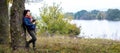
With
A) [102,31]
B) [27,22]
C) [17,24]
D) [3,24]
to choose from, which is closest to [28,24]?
[27,22]

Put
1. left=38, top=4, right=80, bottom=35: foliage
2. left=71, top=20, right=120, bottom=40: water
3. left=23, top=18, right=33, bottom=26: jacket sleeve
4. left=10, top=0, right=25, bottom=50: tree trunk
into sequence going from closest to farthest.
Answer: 1. left=23, top=18, right=33, bottom=26: jacket sleeve
2. left=10, top=0, right=25, bottom=50: tree trunk
3. left=71, top=20, right=120, bottom=40: water
4. left=38, top=4, right=80, bottom=35: foliage

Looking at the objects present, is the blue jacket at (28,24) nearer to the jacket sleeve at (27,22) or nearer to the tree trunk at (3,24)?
the jacket sleeve at (27,22)

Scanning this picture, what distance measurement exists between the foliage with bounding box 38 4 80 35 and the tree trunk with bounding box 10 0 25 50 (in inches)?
1929

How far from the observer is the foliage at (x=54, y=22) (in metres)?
65.5

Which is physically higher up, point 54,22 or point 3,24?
point 3,24

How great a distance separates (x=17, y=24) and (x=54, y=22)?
50.8 meters

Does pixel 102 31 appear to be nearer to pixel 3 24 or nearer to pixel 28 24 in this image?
pixel 3 24

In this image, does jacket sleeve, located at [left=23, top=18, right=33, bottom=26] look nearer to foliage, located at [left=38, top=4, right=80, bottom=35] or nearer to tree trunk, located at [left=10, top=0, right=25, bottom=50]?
tree trunk, located at [left=10, top=0, right=25, bottom=50]

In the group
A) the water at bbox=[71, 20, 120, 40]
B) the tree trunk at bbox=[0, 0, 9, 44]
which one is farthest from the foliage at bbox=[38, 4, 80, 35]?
the tree trunk at bbox=[0, 0, 9, 44]

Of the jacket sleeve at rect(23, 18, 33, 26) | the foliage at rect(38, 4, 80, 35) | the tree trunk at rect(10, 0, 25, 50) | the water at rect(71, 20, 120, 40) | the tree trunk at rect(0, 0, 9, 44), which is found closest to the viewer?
the jacket sleeve at rect(23, 18, 33, 26)

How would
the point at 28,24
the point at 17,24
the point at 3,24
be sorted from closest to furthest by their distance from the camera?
the point at 28,24 < the point at 17,24 < the point at 3,24

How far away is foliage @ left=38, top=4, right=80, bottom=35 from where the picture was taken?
6550cm

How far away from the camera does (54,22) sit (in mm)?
65938

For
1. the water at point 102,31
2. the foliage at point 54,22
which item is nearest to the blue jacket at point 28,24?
the water at point 102,31
